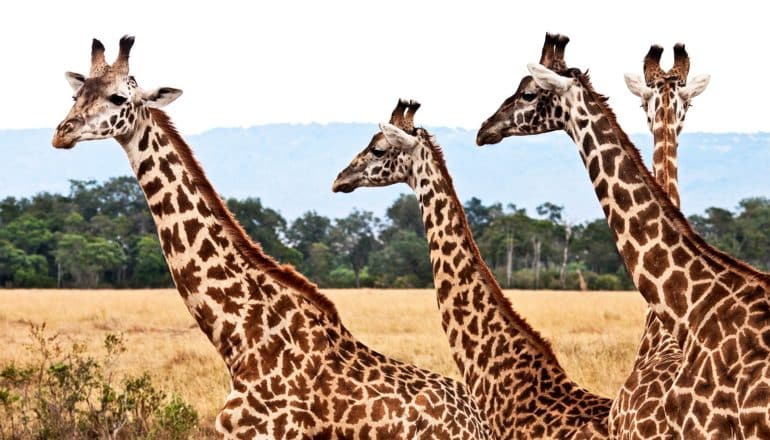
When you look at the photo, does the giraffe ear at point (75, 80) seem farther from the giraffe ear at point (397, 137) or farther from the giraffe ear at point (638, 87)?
the giraffe ear at point (638, 87)

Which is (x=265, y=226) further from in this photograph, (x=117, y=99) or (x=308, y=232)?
(x=117, y=99)

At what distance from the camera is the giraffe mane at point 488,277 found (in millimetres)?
8219

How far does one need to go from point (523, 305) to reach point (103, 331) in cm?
1362

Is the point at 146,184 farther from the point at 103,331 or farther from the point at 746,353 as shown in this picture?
the point at 103,331

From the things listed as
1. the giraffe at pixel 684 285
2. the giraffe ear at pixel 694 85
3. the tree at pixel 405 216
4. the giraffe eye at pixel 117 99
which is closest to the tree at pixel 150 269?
the tree at pixel 405 216

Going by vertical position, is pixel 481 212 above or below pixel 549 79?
above

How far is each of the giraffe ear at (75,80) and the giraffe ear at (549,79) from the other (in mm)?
3001

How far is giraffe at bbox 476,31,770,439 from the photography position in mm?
5809

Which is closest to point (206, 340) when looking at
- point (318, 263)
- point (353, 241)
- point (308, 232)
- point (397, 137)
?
point (397, 137)

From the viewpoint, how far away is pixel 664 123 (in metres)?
8.95

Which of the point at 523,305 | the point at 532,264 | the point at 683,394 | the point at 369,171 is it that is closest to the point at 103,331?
the point at 523,305

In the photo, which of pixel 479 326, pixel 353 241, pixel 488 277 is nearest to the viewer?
pixel 479 326

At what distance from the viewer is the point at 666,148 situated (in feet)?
28.8

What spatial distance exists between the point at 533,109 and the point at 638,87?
2232 millimetres
